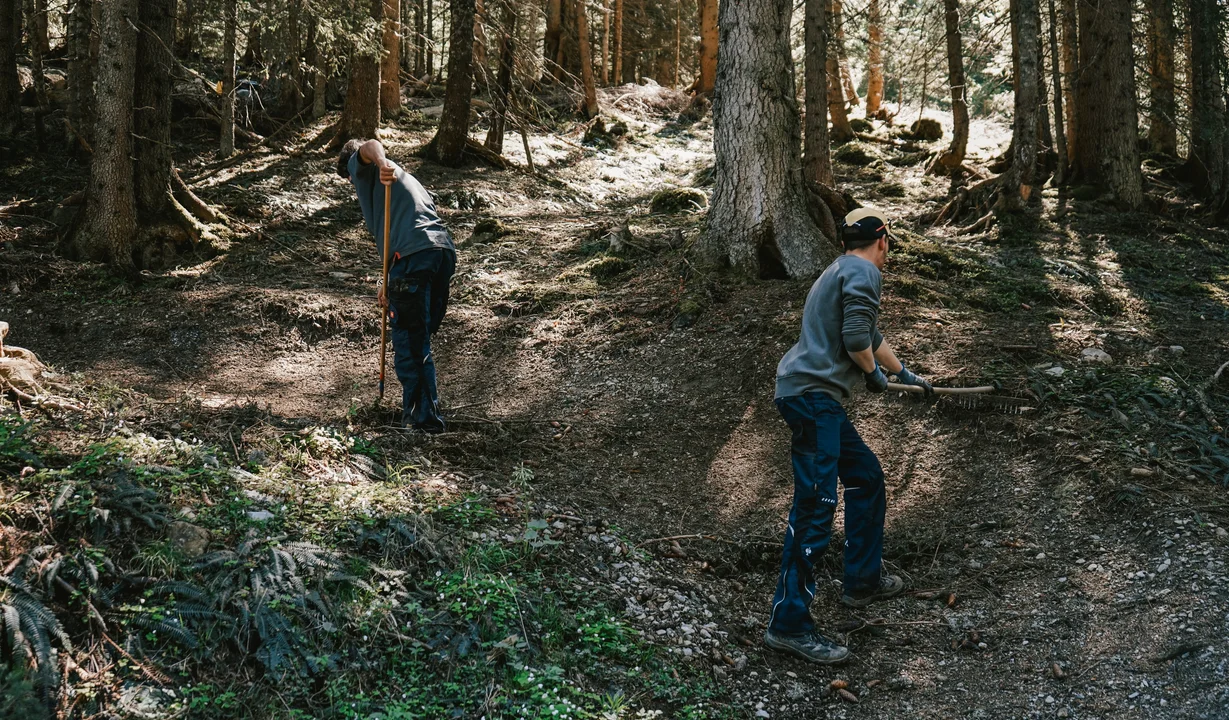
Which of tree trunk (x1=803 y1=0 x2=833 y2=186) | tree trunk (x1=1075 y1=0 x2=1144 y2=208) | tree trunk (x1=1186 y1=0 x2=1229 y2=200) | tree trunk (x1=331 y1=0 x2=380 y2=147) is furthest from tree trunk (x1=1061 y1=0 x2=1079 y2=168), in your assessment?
tree trunk (x1=331 y1=0 x2=380 y2=147)

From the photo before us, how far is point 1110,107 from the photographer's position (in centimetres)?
1389

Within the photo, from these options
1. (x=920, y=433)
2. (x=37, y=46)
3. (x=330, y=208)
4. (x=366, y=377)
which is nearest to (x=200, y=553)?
(x=366, y=377)

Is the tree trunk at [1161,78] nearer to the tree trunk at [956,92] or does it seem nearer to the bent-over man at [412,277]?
the tree trunk at [956,92]

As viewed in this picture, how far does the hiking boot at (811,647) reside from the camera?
416 cm

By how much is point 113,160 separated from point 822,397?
8994 millimetres

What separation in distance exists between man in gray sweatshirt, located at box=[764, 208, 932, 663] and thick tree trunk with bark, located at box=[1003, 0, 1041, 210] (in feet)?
29.6

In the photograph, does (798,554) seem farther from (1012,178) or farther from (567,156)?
(567,156)

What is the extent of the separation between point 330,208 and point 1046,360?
10.0 metres

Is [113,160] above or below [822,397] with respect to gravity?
above

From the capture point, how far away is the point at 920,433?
637 centimetres

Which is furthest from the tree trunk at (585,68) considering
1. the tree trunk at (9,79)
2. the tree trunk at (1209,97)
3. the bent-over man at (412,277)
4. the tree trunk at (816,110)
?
the bent-over man at (412,277)

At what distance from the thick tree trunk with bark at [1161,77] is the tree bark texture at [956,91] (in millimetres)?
3300

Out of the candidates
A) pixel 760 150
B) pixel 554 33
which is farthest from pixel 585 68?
pixel 760 150

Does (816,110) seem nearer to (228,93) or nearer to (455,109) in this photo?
(455,109)
